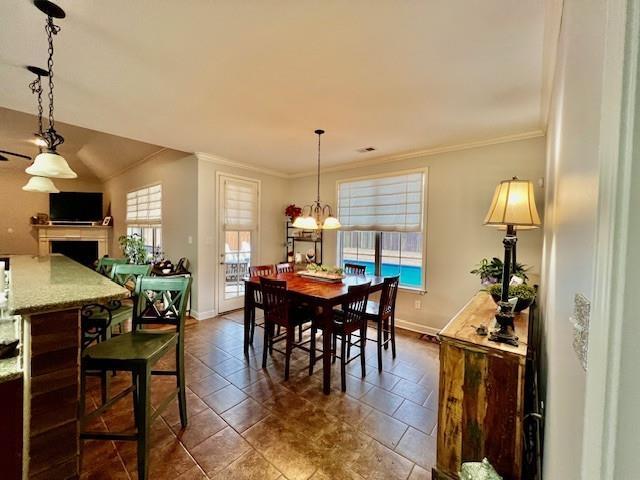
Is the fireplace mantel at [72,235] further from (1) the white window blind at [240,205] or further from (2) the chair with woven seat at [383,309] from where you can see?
(2) the chair with woven seat at [383,309]

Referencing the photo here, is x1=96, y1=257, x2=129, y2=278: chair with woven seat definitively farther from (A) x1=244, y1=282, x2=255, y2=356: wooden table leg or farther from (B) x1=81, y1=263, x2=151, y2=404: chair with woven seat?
(A) x1=244, y1=282, x2=255, y2=356: wooden table leg

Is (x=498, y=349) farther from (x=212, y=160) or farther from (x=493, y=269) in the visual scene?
(x=212, y=160)

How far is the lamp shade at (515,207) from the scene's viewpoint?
1600 mm

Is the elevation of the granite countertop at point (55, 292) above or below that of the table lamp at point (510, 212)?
below

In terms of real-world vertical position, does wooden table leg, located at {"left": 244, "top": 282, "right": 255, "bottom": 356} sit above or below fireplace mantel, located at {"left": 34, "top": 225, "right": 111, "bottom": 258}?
below

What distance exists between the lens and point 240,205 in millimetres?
4867

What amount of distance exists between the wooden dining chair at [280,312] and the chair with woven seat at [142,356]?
838 millimetres

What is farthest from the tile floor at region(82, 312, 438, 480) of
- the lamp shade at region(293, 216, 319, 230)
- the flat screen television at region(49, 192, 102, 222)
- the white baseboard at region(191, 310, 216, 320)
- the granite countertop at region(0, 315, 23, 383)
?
the flat screen television at region(49, 192, 102, 222)

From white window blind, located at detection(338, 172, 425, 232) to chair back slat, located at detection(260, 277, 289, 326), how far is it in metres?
2.19

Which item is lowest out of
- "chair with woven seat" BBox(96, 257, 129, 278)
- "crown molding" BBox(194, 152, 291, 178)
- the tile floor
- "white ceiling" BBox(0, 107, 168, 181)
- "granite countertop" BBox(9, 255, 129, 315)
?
the tile floor

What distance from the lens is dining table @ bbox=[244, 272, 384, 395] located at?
2.44 m

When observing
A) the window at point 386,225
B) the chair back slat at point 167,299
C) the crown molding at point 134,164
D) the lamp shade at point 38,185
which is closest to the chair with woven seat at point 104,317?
the chair back slat at point 167,299

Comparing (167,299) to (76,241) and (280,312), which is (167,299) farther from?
(76,241)

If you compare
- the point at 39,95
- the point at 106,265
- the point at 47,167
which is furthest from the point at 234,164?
the point at 47,167
